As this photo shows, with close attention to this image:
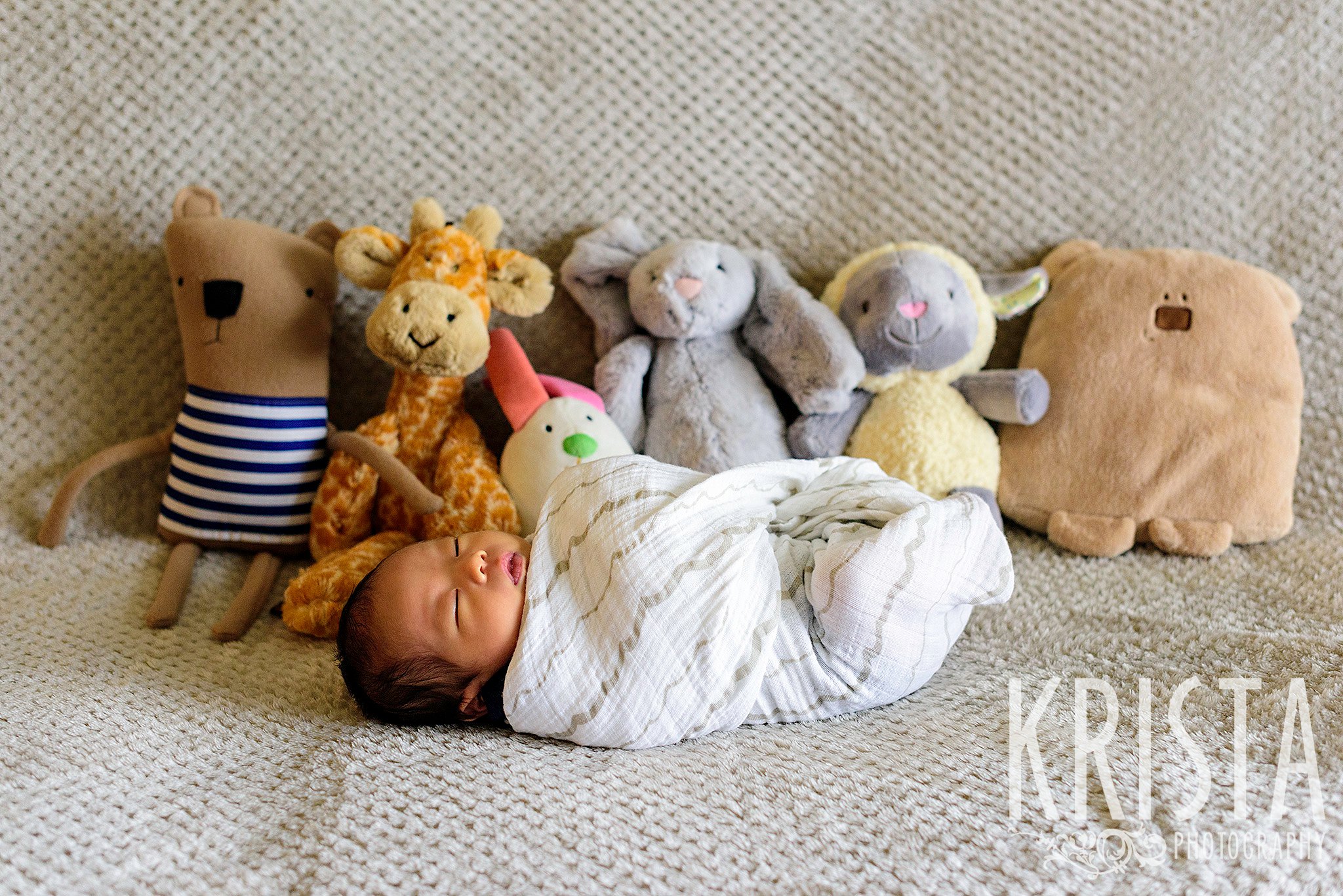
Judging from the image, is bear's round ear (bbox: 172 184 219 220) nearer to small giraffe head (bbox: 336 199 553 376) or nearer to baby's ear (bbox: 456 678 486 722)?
small giraffe head (bbox: 336 199 553 376)

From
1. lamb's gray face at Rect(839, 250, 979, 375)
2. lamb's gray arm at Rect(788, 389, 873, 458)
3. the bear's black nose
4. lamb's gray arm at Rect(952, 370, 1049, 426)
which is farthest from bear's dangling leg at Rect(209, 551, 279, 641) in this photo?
lamb's gray arm at Rect(952, 370, 1049, 426)

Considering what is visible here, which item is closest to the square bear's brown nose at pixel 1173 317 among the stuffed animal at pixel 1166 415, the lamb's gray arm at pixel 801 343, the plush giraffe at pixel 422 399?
the stuffed animal at pixel 1166 415

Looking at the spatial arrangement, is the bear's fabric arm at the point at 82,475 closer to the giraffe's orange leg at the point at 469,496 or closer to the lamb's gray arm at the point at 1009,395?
the giraffe's orange leg at the point at 469,496

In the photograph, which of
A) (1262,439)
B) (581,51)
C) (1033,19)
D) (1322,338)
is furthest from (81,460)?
(1322,338)

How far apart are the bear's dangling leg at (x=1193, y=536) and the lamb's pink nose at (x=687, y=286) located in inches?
25.2

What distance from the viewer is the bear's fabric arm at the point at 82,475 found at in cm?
116

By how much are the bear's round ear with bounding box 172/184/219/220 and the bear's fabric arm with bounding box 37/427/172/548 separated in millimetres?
275

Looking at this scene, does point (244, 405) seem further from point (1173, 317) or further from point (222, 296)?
point (1173, 317)

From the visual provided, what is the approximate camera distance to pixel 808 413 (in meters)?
1.19

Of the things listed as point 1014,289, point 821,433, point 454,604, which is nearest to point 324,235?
point 454,604

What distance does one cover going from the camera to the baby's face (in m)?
0.85

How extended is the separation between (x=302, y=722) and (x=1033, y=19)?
1.24 metres

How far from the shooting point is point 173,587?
1.09m

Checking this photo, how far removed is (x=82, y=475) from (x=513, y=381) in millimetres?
556
